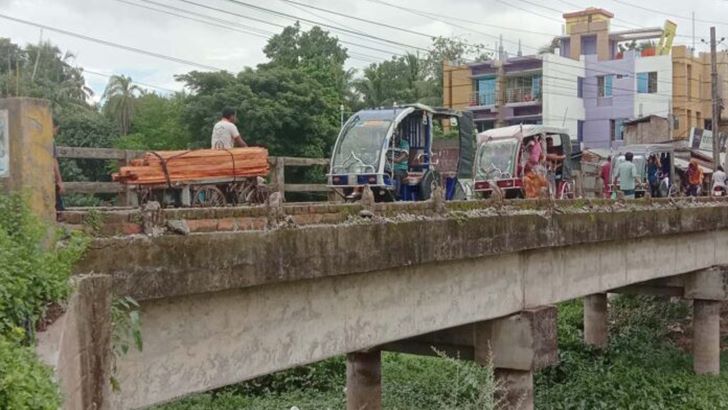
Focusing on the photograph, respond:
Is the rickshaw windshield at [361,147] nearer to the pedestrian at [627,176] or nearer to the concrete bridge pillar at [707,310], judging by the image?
the pedestrian at [627,176]

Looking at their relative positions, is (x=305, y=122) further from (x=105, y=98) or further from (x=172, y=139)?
(x=105, y=98)

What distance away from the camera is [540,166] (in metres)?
18.1

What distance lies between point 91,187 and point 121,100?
3743 cm

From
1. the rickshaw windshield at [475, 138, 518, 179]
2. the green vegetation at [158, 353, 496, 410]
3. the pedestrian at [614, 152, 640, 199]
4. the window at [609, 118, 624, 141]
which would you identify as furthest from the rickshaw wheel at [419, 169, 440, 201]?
the window at [609, 118, 624, 141]

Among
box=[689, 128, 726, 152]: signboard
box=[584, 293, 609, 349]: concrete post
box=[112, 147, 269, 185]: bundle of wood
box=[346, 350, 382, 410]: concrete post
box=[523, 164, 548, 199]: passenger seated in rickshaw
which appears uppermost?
box=[689, 128, 726, 152]: signboard

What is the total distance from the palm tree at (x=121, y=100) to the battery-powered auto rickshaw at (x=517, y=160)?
27.2 m

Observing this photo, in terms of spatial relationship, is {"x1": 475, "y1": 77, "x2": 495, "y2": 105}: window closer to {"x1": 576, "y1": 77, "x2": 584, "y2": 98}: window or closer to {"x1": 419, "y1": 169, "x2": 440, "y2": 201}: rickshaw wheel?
{"x1": 576, "y1": 77, "x2": 584, "y2": 98}: window

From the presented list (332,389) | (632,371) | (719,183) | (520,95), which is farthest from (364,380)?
(520,95)

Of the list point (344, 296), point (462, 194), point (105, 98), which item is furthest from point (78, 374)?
point (105, 98)

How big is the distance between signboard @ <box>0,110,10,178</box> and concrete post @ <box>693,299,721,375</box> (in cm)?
1791

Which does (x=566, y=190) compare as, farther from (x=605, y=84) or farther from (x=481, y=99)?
(x=481, y=99)

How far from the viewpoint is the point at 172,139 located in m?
37.0

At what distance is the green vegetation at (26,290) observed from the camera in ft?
12.8

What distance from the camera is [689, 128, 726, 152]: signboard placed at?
40.7 meters
